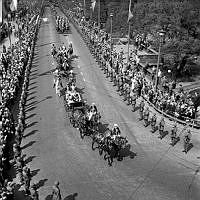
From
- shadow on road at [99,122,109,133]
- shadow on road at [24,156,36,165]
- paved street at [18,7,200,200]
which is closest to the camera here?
paved street at [18,7,200,200]

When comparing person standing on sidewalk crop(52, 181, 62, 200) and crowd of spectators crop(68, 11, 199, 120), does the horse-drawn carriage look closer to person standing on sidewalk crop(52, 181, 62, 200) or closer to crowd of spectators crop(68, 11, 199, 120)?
person standing on sidewalk crop(52, 181, 62, 200)

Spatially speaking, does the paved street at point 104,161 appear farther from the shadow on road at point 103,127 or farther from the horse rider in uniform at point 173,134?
the horse rider in uniform at point 173,134

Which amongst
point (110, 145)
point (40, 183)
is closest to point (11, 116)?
point (40, 183)

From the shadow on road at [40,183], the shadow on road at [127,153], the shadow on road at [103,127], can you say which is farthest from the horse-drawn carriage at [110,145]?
the shadow on road at [40,183]

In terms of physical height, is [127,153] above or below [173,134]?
below

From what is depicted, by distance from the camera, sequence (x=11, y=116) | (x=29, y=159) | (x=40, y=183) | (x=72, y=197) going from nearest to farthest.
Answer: (x=72, y=197)
(x=40, y=183)
(x=29, y=159)
(x=11, y=116)

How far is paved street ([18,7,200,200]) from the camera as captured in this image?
1773cm

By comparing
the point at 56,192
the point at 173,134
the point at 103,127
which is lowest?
the point at 103,127

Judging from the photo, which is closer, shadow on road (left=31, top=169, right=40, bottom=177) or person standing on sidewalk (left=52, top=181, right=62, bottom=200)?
person standing on sidewalk (left=52, top=181, right=62, bottom=200)

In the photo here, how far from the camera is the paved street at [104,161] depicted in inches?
698

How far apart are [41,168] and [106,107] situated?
1008 cm

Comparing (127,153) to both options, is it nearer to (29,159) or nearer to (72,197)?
(72,197)

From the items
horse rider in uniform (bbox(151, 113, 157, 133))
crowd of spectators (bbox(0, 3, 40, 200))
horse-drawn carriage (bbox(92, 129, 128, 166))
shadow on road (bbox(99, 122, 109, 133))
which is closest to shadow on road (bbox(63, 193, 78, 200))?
crowd of spectators (bbox(0, 3, 40, 200))

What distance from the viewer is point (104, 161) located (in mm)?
20266
